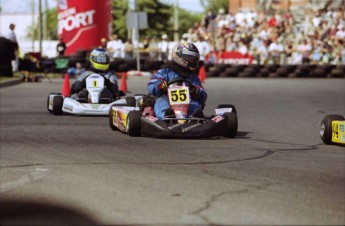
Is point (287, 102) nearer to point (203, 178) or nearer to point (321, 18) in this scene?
point (203, 178)

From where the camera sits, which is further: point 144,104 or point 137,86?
point 137,86

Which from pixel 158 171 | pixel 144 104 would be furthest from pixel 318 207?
pixel 144 104

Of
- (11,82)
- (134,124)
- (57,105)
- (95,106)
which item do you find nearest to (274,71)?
(11,82)

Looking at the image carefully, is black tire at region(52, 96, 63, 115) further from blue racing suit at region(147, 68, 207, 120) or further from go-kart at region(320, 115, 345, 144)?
go-kart at region(320, 115, 345, 144)

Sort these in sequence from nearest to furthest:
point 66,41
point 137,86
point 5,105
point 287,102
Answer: point 5,105, point 287,102, point 137,86, point 66,41

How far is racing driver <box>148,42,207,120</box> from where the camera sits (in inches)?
438

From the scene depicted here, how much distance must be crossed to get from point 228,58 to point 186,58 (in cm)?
2192

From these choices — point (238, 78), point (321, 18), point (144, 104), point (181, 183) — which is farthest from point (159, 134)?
point (321, 18)

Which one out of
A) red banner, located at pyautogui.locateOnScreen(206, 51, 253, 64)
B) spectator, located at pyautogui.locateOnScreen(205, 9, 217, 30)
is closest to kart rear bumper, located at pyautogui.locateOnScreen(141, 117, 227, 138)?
red banner, located at pyautogui.locateOnScreen(206, 51, 253, 64)

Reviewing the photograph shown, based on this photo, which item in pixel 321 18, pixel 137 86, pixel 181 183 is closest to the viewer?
pixel 181 183

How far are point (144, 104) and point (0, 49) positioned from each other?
47.2ft

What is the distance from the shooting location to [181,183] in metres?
6.73

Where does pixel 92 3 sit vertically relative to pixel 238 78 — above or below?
above

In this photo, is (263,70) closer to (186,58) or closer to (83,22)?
(83,22)
